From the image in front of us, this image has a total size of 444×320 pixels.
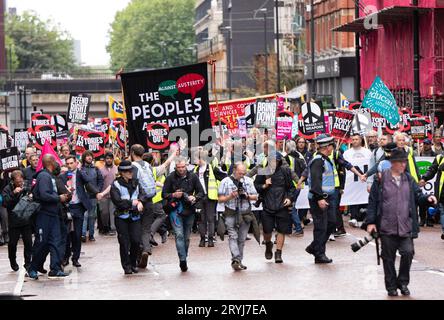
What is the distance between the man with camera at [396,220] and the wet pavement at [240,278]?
27cm

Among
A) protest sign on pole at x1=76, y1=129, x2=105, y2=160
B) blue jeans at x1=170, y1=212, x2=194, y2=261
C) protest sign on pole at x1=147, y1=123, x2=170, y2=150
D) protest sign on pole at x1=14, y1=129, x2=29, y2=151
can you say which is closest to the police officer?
blue jeans at x1=170, y1=212, x2=194, y2=261

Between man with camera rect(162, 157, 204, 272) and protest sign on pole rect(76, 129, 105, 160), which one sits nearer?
man with camera rect(162, 157, 204, 272)

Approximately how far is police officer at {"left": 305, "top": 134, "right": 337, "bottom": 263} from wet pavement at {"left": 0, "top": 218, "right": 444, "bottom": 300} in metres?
0.28

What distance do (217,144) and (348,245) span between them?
4417 mm

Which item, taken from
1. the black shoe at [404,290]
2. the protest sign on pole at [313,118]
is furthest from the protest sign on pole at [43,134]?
the black shoe at [404,290]

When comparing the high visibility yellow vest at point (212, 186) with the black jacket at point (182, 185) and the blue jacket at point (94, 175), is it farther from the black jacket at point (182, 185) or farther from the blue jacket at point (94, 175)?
the black jacket at point (182, 185)

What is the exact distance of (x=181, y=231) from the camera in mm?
17625

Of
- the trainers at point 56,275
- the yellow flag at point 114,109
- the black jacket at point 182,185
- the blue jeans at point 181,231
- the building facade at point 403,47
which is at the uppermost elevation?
the building facade at point 403,47

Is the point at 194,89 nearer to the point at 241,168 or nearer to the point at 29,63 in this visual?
the point at 241,168

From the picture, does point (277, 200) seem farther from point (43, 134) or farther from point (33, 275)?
point (43, 134)

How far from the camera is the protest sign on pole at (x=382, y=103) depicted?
25.9 m

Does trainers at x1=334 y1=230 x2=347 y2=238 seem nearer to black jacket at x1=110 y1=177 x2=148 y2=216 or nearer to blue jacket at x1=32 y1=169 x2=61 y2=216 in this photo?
black jacket at x1=110 y1=177 x2=148 y2=216

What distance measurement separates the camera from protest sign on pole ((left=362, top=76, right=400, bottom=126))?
25922mm
